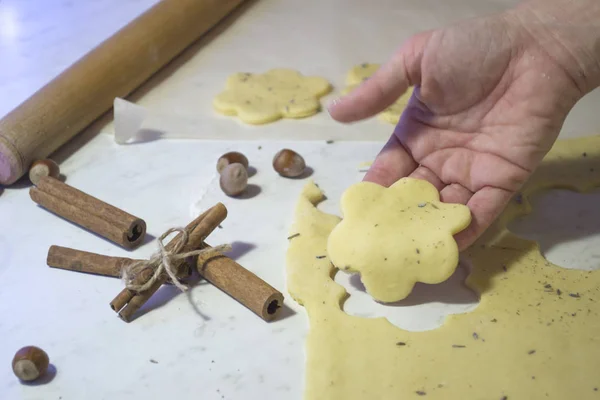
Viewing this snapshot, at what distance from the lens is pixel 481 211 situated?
1.40 meters

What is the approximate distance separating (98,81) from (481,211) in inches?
49.1

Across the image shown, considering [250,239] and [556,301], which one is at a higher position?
[556,301]

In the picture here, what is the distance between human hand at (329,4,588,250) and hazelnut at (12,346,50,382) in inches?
29.7

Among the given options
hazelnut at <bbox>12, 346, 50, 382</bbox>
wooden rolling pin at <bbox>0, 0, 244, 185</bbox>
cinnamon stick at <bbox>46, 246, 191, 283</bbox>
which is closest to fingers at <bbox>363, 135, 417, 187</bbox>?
cinnamon stick at <bbox>46, 246, 191, 283</bbox>

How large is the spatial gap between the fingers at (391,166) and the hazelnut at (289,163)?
0.84 ft

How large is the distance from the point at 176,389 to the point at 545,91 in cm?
96

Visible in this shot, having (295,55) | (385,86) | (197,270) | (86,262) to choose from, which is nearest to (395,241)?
(385,86)

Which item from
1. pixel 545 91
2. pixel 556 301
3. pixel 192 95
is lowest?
pixel 192 95

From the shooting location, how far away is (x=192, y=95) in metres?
2.21

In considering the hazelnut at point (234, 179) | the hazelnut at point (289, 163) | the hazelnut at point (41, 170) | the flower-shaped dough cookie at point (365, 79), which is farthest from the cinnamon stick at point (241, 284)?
the flower-shaped dough cookie at point (365, 79)

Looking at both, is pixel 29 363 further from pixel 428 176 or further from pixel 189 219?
pixel 428 176

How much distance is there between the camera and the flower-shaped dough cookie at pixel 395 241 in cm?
130

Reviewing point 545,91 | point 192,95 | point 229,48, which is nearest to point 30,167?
point 192,95

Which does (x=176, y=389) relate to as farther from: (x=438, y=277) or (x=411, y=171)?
(x=411, y=171)
